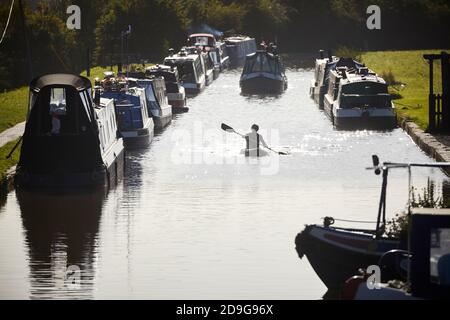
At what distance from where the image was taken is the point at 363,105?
2233 inches

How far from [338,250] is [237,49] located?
7404cm

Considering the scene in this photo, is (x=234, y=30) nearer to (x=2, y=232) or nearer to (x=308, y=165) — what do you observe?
(x=308, y=165)

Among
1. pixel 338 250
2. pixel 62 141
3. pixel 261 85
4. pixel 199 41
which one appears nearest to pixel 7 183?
pixel 62 141

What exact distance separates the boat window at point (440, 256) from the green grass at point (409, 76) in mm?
29711

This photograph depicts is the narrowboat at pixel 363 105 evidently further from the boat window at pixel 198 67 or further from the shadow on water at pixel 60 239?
the shadow on water at pixel 60 239

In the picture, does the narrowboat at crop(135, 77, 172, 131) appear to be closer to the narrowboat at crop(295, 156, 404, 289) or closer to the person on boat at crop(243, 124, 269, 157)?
the person on boat at crop(243, 124, 269, 157)

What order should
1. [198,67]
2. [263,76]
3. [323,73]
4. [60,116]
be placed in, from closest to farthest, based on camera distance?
[60,116], [323,73], [263,76], [198,67]

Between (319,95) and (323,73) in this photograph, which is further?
(323,73)

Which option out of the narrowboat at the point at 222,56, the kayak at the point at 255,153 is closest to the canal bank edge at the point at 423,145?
the kayak at the point at 255,153

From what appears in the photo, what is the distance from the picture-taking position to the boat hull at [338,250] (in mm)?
25750

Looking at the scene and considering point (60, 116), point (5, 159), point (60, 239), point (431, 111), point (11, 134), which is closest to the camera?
point (60, 239)

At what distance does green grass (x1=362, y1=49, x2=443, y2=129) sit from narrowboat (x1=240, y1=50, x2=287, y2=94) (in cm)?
565

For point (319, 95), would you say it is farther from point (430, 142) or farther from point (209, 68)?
point (430, 142)
